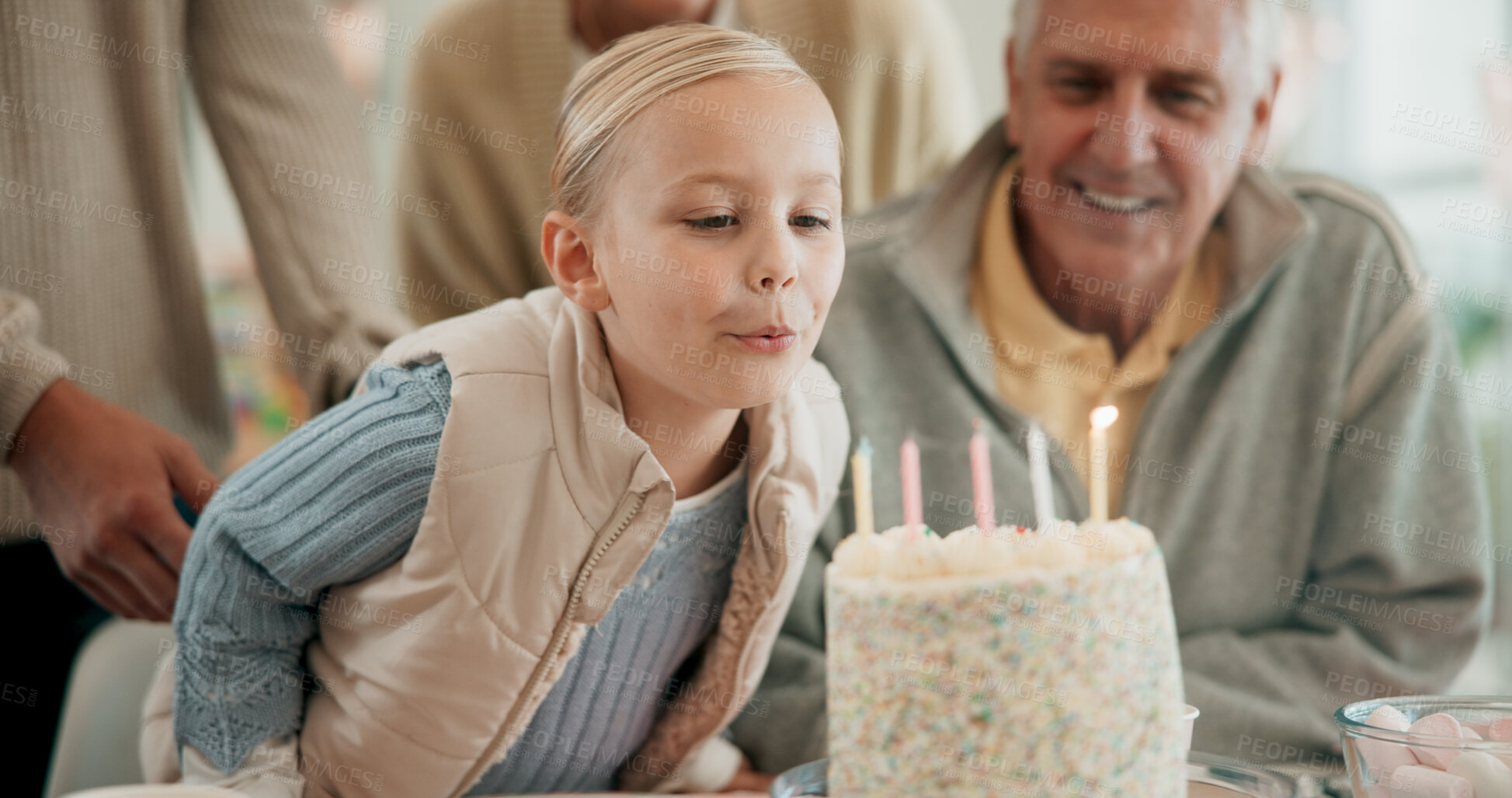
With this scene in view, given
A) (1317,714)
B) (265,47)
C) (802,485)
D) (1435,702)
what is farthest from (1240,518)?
(265,47)

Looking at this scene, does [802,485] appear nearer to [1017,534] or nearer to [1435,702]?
[1017,534]

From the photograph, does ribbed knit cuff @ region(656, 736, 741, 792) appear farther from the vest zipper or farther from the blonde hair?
the blonde hair

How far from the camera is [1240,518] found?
109 centimetres

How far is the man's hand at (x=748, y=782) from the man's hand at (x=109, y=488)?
17.2 inches

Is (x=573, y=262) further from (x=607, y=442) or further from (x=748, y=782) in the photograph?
(x=748, y=782)

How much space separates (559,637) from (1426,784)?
0.48 meters

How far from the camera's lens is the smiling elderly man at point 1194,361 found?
1.02 metres

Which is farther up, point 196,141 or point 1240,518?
point 196,141

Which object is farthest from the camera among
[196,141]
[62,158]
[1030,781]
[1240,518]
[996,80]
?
[196,141]

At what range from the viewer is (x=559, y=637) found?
2.31 ft

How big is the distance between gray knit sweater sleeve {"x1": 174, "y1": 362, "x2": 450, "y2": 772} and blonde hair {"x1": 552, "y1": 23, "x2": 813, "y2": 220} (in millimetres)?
151

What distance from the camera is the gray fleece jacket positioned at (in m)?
1.03

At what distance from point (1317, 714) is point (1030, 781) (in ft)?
1.91

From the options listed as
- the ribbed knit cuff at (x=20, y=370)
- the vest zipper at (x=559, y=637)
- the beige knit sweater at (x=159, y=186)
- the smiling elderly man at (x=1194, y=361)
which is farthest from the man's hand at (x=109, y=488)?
the smiling elderly man at (x=1194, y=361)
